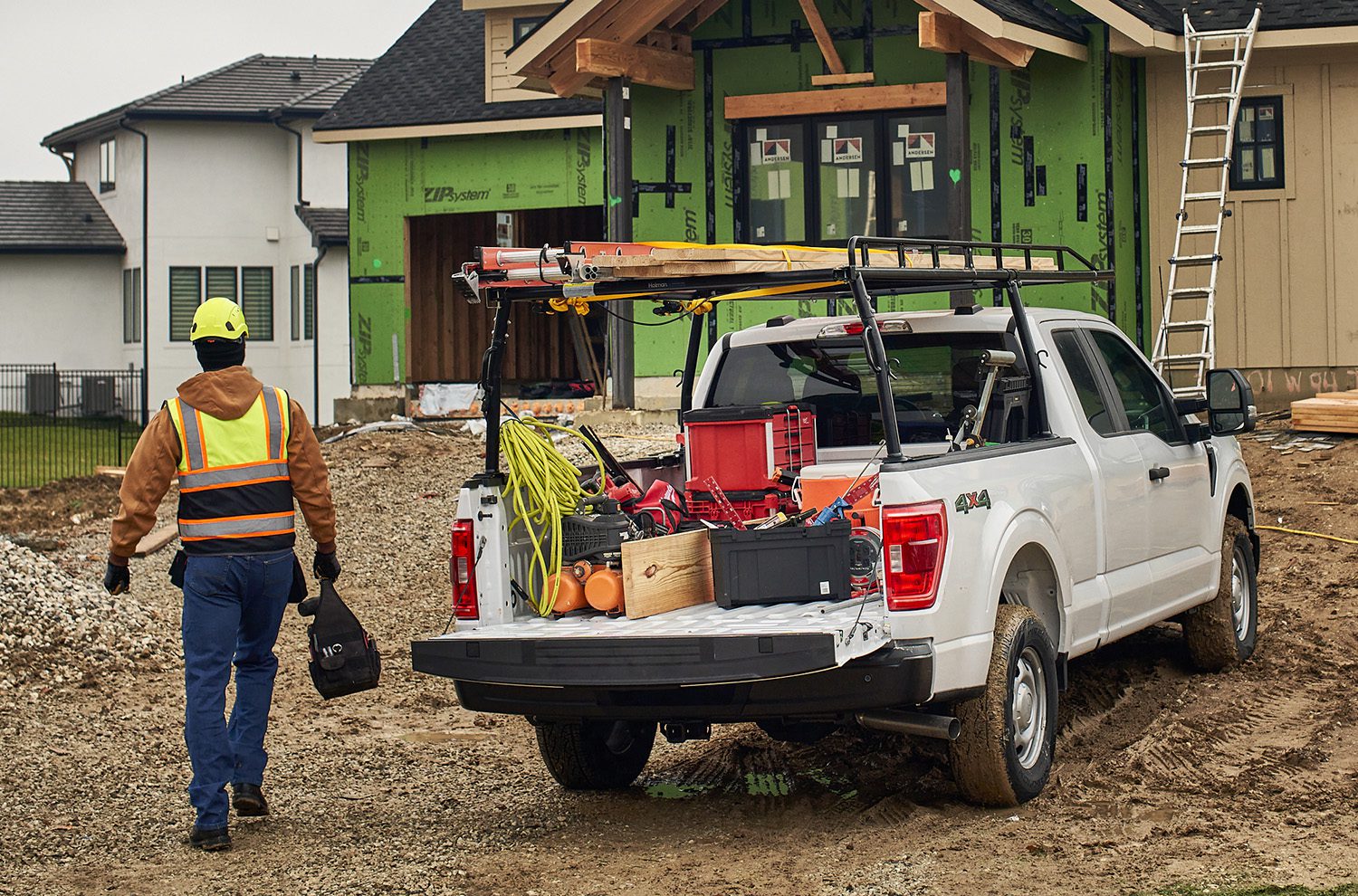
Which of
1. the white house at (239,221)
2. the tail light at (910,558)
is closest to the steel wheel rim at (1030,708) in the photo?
the tail light at (910,558)

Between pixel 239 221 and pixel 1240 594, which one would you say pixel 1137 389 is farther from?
pixel 239 221

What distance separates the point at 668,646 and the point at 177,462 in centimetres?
221

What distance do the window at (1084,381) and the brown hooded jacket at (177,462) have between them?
3247 millimetres

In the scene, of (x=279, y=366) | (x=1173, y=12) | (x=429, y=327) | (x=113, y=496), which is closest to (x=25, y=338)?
(x=279, y=366)

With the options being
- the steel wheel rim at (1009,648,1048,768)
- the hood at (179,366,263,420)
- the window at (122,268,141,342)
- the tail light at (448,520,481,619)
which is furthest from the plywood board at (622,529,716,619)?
the window at (122,268,141,342)

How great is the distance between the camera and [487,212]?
2520 centimetres

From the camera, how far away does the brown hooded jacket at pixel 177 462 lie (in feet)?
22.2

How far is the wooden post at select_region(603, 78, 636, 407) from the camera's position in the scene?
57.2 ft

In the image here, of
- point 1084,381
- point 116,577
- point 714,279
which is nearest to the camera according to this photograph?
point 714,279

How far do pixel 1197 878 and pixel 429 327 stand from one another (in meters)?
21.1

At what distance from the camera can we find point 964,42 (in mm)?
15656

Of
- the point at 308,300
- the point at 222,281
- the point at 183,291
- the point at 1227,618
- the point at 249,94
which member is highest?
the point at 249,94

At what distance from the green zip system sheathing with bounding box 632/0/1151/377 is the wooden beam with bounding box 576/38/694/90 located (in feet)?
0.99

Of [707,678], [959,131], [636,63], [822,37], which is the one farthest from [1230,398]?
[636,63]
